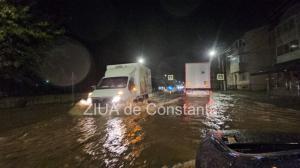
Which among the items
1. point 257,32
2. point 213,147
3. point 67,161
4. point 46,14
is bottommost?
point 67,161

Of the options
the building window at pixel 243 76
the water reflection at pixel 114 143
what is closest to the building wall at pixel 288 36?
the building window at pixel 243 76

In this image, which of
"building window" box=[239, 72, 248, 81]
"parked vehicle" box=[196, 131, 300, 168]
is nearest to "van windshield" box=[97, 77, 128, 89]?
"parked vehicle" box=[196, 131, 300, 168]

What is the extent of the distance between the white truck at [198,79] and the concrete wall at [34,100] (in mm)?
12568

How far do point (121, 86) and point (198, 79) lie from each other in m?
13.3

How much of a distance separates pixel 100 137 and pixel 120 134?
2.27ft

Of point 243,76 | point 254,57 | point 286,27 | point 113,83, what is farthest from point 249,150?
point 243,76

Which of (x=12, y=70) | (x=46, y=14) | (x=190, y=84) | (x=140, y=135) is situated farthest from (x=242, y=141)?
(x=190, y=84)

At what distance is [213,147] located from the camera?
270 cm

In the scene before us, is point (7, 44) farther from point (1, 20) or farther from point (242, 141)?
point (242, 141)

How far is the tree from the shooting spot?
11.5 m

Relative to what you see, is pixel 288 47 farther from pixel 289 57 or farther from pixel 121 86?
pixel 121 86

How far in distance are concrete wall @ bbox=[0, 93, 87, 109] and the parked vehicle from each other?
2147 centimetres

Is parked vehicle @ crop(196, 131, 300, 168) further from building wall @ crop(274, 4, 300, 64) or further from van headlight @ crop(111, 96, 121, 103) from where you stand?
building wall @ crop(274, 4, 300, 64)

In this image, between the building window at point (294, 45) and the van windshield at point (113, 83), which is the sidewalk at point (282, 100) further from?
the van windshield at point (113, 83)
